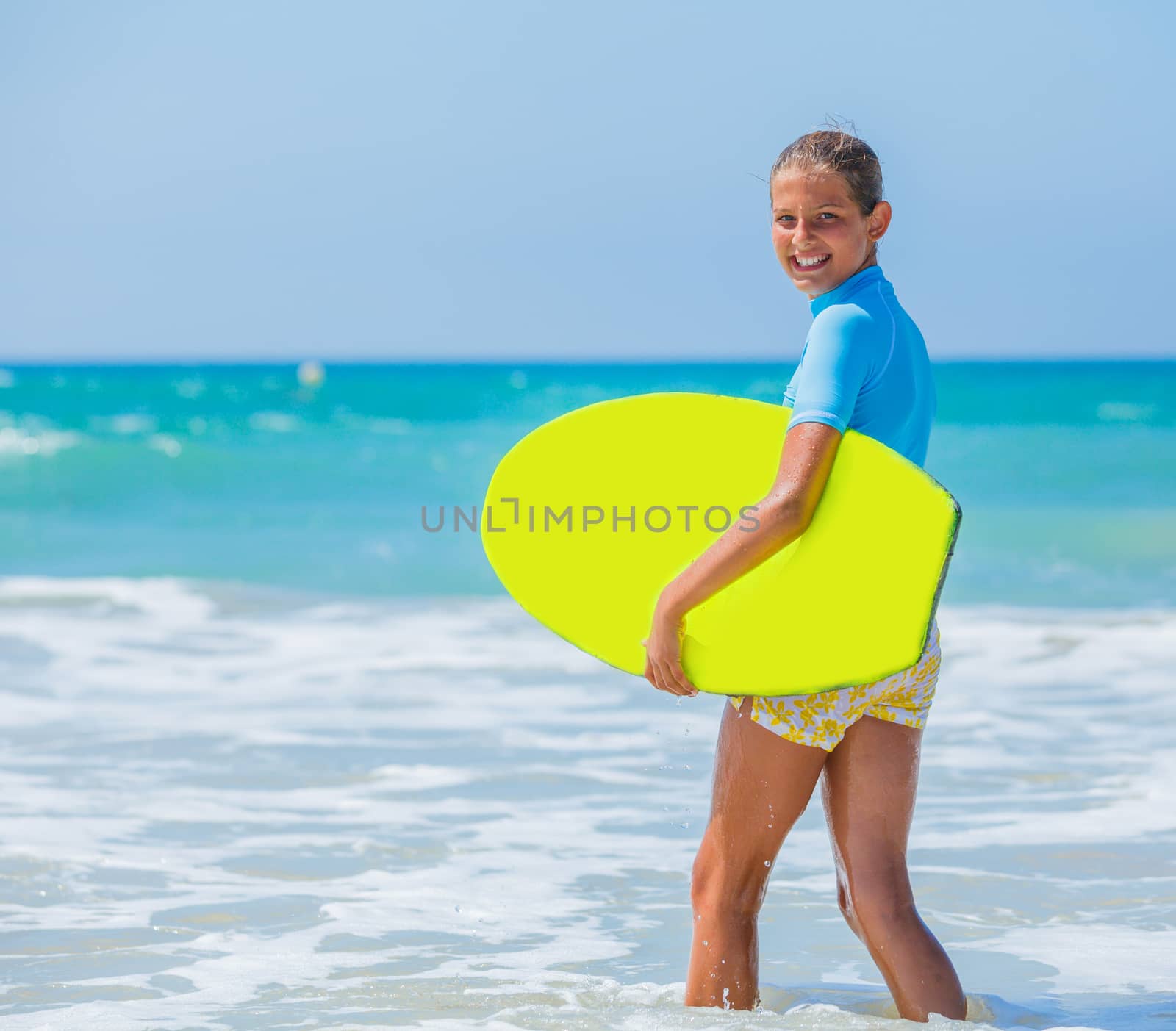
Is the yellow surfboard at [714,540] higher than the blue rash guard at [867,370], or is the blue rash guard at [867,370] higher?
the blue rash guard at [867,370]

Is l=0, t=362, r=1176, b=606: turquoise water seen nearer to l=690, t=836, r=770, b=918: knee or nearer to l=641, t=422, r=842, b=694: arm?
l=690, t=836, r=770, b=918: knee

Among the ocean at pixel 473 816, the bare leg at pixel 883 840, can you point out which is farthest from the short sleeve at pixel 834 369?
the ocean at pixel 473 816

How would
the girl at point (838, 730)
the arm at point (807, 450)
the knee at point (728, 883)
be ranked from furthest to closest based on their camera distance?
the knee at point (728, 883) < the girl at point (838, 730) < the arm at point (807, 450)

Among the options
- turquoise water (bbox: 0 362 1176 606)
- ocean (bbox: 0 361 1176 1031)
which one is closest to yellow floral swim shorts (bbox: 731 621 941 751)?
ocean (bbox: 0 361 1176 1031)

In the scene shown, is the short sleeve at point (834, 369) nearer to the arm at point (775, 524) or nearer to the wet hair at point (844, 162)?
the arm at point (775, 524)

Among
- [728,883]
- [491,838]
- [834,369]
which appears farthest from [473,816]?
[834,369]

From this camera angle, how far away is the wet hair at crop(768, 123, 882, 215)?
204 centimetres

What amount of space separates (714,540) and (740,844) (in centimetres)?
45

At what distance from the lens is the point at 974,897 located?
3352mm

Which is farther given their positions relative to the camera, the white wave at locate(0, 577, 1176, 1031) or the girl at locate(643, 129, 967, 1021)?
the white wave at locate(0, 577, 1176, 1031)

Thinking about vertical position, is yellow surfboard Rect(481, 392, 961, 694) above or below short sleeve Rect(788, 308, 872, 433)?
below

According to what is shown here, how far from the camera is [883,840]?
2.09 meters

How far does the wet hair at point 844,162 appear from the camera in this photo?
→ 2.04m

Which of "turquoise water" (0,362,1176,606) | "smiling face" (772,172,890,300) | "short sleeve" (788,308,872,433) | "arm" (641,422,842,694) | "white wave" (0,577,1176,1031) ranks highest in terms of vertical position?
"turquoise water" (0,362,1176,606)
